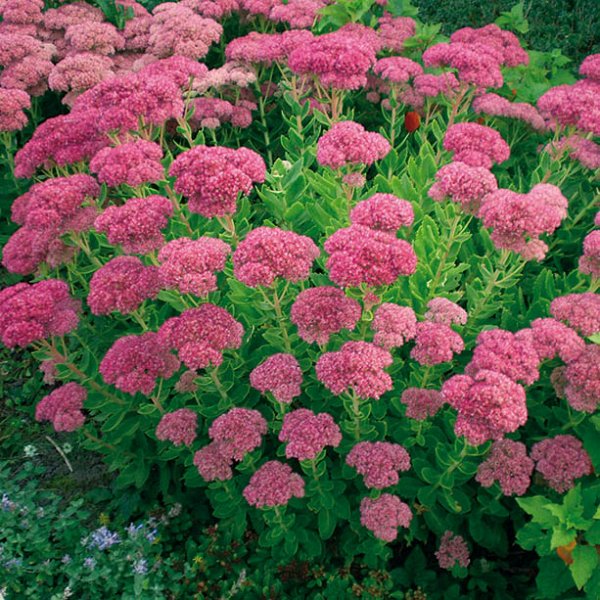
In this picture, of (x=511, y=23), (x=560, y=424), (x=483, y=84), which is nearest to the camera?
(x=560, y=424)

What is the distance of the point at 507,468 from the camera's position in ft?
7.12

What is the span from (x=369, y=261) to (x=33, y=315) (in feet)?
4.53

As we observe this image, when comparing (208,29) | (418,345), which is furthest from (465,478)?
(208,29)

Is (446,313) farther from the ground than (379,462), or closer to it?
farther from the ground

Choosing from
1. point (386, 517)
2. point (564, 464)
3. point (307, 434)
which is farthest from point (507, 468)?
point (307, 434)

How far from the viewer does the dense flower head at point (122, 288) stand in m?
2.29

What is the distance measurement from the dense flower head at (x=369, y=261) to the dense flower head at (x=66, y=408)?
1277 millimetres

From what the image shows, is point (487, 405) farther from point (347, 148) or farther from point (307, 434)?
point (347, 148)

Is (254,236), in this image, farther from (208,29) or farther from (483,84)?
(208,29)

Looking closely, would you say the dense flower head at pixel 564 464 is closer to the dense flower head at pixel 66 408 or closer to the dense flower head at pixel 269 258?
the dense flower head at pixel 269 258

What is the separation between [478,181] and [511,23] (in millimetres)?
3609

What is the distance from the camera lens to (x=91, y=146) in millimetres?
3088

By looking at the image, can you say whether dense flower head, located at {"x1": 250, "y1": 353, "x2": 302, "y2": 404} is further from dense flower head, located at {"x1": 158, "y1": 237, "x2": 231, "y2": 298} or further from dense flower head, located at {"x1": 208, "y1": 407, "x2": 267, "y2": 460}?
dense flower head, located at {"x1": 158, "y1": 237, "x2": 231, "y2": 298}

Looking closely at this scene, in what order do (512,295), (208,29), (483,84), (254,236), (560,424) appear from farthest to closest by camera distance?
1. (208,29)
2. (483,84)
3. (512,295)
4. (560,424)
5. (254,236)
